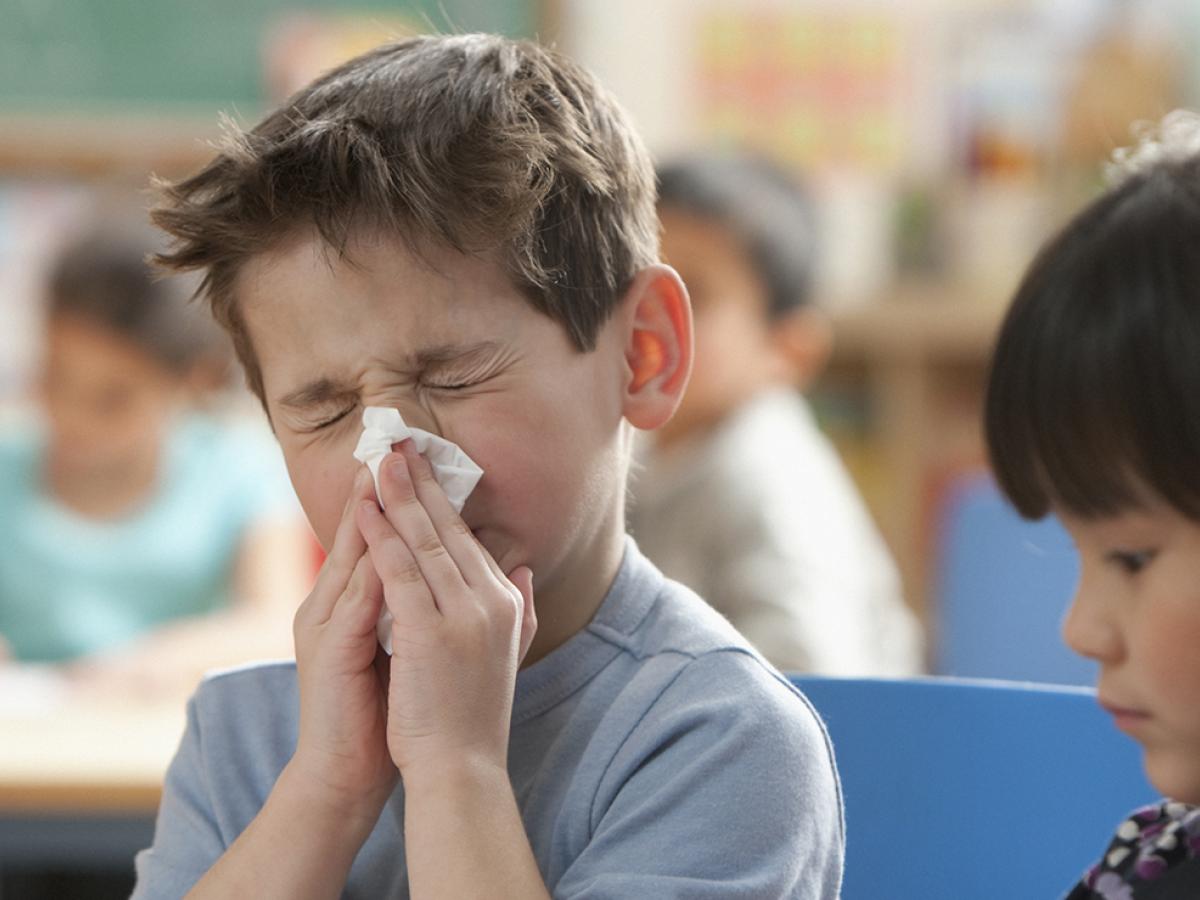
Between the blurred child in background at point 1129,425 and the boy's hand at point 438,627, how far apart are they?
302mm

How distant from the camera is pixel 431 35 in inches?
41.8

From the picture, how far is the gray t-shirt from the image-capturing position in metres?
0.86

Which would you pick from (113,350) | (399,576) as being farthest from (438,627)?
(113,350)

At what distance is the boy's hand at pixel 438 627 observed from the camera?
87 centimetres

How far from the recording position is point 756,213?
8.65 feet

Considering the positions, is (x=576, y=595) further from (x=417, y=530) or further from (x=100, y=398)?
(x=100, y=398)

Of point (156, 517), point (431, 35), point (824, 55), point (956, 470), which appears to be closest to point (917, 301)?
point (956, 470)

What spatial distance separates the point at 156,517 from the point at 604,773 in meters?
1.68

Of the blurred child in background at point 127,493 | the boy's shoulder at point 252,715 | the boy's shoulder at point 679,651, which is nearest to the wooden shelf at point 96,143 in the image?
the blurred child in background at point 127,493

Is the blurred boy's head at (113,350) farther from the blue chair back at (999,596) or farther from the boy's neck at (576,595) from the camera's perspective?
the boy's neck at (576,595)

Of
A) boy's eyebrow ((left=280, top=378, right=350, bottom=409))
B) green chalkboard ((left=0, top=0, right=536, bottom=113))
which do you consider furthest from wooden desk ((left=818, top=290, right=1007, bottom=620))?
boy's eyebrow ((left=280, top=378, right=350, bottom=409))

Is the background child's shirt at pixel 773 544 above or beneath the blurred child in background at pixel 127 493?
beneath

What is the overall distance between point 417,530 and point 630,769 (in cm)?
18

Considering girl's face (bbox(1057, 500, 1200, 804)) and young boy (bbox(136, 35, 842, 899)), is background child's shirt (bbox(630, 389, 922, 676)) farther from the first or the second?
girl's face (bbox(1057, 500, 1200, 804))
